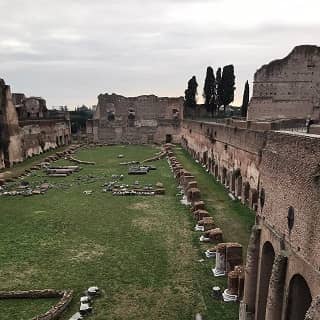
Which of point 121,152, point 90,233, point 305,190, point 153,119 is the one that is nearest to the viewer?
point 305,190

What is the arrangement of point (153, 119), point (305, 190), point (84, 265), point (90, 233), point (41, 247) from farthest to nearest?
point (153, 119) < point (90, 233) < point (41, 247) < point (84, 265) < point (305, 190)

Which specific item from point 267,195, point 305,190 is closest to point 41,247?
point 267,195

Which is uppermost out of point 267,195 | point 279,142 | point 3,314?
point 279,142

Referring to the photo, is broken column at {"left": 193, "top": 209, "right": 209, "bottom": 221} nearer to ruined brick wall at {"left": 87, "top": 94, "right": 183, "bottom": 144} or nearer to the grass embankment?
the grass embankment

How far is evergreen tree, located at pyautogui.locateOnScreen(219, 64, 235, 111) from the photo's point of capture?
4805 centimetres

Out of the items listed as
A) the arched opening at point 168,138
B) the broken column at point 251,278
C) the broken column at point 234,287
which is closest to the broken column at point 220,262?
the broken column at point 234,287

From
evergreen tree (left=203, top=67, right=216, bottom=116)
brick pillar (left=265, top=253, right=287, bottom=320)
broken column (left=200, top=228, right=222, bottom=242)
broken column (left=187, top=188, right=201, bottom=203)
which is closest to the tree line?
evergreen tree (left=203, top=67, right=216, bottom=116)

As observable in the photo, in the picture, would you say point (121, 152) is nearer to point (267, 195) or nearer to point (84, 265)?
point (84, 265)

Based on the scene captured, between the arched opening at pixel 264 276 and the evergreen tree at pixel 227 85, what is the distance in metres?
42.3

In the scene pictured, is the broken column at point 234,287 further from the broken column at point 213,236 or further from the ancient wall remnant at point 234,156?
the ancient wall remnant at point 234,156

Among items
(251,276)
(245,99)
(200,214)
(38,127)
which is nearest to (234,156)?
(200,214)

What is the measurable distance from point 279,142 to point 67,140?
133 ft

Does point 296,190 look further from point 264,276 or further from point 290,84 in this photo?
point 290,84

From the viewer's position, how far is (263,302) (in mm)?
7676
